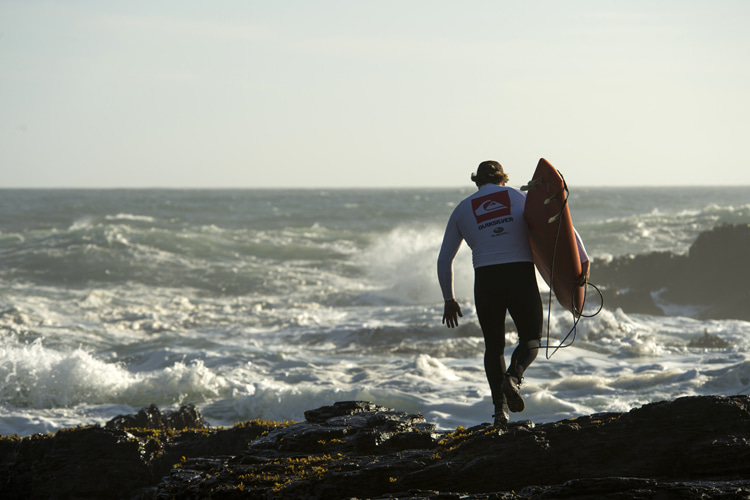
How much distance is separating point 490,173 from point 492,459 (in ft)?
6.11

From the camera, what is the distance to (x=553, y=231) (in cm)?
445

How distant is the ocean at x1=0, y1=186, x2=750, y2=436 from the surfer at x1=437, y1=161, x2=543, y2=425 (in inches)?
136

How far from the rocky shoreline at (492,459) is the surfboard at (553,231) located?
0.90 m

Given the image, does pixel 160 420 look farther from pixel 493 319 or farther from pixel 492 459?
pixel 492 459

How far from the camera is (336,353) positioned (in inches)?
484

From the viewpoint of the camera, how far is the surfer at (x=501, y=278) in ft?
14.6

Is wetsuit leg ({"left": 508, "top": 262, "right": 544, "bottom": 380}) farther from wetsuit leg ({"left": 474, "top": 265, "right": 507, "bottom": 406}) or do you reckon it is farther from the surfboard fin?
the surfboard fin

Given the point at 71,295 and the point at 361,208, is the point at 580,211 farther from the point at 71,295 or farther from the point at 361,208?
the point at 71,295

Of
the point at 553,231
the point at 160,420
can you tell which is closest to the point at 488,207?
the point at 553,231

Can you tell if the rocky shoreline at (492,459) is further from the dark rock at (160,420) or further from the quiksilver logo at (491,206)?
the dark rock at (160,420)

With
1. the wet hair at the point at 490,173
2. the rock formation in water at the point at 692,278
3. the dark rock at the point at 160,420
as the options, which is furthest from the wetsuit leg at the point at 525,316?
the rock formation in water at the point at 692,278

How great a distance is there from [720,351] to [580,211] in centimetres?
4440

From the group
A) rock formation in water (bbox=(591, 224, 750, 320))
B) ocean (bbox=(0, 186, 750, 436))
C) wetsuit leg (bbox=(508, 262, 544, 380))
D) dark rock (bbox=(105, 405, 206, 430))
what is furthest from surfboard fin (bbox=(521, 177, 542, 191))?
rock formation in water (bbox=(591, 224, 750, 320))

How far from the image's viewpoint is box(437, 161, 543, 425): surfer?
4.46m
